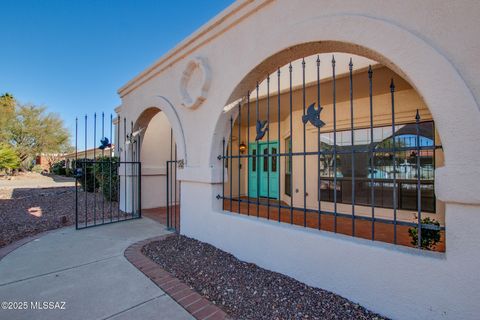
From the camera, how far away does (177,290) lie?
2594 mm

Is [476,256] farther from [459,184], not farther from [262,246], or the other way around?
[262,246]

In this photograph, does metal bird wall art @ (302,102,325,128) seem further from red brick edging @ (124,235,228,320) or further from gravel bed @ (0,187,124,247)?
gravel bed @ (0,187,124,247)

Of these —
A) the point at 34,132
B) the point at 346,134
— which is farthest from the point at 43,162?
the point at 346,134

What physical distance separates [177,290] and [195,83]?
341 cm

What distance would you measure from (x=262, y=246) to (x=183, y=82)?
3340mm

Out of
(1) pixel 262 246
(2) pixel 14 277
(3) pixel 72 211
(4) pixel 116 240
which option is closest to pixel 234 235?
(1) pixel 262 246

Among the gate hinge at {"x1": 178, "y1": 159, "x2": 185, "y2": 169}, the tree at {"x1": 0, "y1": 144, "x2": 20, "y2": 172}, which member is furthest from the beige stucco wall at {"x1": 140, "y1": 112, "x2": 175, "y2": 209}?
the tree at {"x1": 0, "y1": 144, "x2": 20, "y2": 172}

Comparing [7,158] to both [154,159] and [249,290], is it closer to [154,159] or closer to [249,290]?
[154,159]

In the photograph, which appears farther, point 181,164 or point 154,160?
point 154,160

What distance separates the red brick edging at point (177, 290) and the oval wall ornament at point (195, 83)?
8.80 feet

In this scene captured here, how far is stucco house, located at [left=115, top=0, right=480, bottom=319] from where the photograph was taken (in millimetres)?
1770

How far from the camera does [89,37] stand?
10.9 metres

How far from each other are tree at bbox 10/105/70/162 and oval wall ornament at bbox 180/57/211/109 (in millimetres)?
28461

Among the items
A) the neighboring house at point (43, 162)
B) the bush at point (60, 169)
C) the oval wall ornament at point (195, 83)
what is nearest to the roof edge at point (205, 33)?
the oval wall ornament at point (195, 83)
